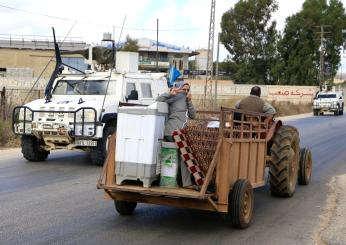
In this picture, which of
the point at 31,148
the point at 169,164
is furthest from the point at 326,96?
the point at 169,164

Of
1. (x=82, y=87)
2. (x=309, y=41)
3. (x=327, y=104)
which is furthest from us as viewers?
(x=309, y=41)

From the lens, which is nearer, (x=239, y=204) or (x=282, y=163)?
(x=239, y=204)

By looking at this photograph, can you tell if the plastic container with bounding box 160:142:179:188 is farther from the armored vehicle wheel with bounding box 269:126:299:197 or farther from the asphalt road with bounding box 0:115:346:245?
the armored vehicle wheel with bounding box 269:126:299:197

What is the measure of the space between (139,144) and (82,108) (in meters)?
5.74

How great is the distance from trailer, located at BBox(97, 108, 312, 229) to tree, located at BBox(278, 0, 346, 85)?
70.5 meters

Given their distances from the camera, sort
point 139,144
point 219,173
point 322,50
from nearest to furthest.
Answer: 1. point 219,173
2. point 139,144
3. point 322,50

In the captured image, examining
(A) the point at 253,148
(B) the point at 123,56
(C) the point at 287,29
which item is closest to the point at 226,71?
(C) the point at 287,29

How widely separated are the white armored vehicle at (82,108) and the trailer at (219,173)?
481 centimetres

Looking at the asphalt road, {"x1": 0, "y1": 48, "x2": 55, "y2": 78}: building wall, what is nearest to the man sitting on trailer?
the asphalt road

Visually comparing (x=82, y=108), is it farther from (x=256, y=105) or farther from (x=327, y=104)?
(x=327, y=104)

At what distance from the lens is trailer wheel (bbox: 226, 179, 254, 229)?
7211 mm

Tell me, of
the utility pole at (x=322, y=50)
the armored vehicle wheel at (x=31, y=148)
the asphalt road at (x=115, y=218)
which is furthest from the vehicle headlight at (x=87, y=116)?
the utility pole at (x=322, y=50)

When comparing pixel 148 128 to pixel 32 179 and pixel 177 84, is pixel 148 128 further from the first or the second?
pixel 32 179

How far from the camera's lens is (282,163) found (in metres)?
9.33
